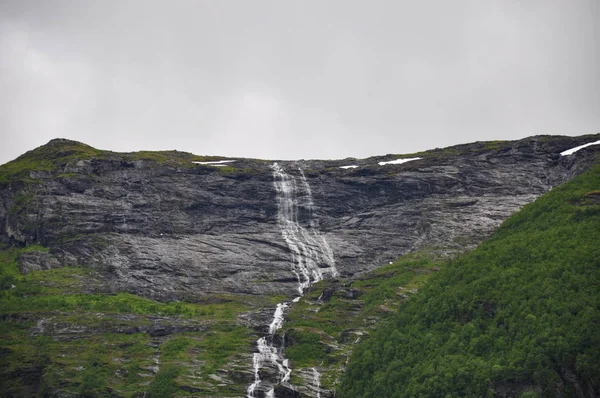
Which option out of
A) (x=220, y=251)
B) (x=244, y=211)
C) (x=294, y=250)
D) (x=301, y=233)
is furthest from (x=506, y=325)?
(x=244, y=211)

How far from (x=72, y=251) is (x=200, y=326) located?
28.1m

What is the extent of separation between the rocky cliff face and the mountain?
288 millimetres

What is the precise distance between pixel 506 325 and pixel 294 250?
4823cm

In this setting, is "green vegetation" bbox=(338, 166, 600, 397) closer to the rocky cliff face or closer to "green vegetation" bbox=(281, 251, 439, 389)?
"green vegetation" bbox=(281, 251, 439, 389)

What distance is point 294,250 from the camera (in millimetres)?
108250

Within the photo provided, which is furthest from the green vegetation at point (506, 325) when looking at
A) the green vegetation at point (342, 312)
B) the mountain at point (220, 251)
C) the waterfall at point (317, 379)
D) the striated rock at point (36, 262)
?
the striated rock at point (36, 262)

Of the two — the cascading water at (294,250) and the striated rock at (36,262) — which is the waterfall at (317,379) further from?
the striated rock at (36,262)

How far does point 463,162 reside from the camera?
123m

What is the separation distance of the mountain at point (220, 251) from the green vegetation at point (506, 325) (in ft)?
22.7

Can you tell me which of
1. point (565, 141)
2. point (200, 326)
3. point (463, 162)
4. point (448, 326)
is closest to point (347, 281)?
point (200, 326)

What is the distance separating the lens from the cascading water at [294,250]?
3039 inches

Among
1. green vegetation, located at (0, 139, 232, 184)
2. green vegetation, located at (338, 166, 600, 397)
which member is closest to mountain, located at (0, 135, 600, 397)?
green vegetation, located at (0, 139, 232, 184)

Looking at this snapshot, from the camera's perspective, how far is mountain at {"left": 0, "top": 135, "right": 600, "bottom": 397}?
77250 mm

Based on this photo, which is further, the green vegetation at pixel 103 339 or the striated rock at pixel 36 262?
the striated rock at pixel 36 262
